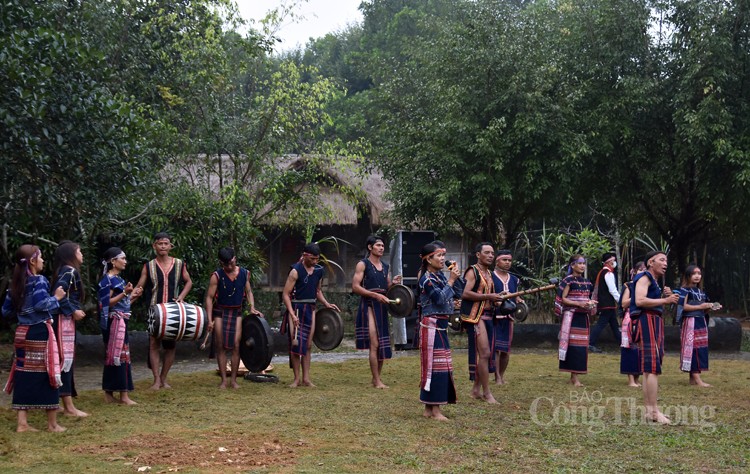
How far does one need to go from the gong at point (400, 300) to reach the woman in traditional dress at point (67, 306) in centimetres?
353

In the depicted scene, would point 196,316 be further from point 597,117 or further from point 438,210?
point 597,117

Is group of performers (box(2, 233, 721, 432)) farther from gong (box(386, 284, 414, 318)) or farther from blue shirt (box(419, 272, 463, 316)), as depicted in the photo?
gong (box(386, 284, 414, 318))

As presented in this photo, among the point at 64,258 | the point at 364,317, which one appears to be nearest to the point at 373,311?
the point at 364,317

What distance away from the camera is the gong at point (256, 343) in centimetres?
1076

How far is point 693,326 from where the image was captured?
36.9ft

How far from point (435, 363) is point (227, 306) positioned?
10.8 ft

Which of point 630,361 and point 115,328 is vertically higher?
point 115,328

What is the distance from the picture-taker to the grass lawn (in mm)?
6562

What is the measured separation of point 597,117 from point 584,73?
1.06 m

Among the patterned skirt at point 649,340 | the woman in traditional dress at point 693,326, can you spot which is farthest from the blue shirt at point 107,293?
the woman in traditional dress at point 693,326

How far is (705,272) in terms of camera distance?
86.3 ft

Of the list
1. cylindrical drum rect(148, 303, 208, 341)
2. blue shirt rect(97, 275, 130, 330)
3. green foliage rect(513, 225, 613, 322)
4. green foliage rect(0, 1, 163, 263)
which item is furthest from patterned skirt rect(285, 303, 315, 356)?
green foliage rect(513, 225, 613, 322)

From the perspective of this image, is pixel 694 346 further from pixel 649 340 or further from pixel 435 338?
A: pixel 435 338

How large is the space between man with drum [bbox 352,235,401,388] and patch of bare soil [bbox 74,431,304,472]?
3.38m
